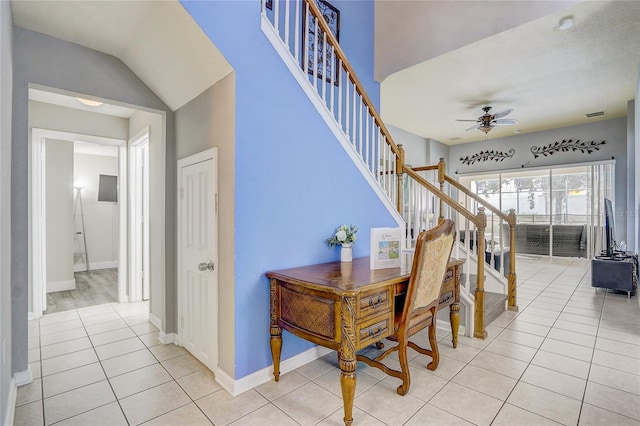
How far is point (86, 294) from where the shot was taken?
495cm

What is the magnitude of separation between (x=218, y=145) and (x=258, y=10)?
1.05 m

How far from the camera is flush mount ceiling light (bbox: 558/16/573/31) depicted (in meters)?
3.45

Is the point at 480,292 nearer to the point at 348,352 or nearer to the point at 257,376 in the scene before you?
the point at 348,352

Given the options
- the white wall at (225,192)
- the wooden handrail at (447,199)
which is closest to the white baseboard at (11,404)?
the white wall at (225,192)

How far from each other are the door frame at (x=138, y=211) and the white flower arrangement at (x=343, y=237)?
2776 mm

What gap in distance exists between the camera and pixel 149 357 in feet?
9.26

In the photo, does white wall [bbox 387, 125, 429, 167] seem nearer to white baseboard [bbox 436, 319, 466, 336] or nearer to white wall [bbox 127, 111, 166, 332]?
white baseboard [bbox 436, 319, 466, 336]

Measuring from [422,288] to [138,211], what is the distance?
3.85m

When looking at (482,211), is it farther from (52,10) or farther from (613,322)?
(52,10)

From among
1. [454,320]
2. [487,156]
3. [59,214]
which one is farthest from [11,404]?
[487,156]

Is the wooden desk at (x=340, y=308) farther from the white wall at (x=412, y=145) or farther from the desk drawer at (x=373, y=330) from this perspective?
the white wall at (x=412, y=145)

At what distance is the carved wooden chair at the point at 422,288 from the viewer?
81.7 inches

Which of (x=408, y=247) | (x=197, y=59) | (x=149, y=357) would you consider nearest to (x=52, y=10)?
(x=197, y=59)

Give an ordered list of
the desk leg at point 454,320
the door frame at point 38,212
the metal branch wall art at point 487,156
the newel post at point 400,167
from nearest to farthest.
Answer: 1. the desk leg at point 454,320
2. the newel post at point 400,167
3. the door frame at point 38,212
4. the metal branch wall art at point 487,156
